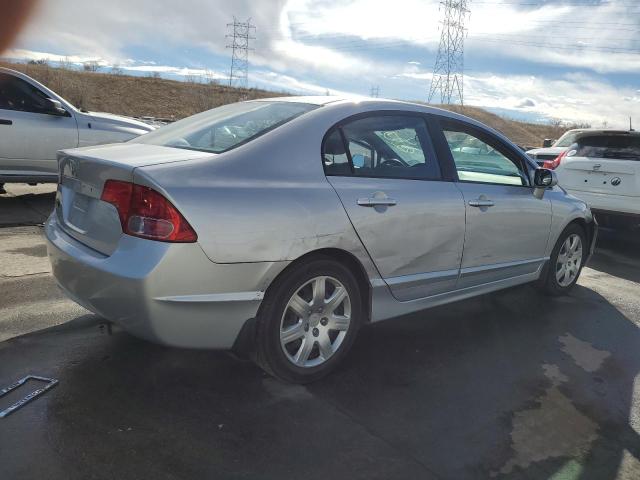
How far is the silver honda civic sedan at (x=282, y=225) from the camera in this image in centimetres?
278

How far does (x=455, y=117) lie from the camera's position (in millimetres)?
4203

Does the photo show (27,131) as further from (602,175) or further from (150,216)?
(602,175)

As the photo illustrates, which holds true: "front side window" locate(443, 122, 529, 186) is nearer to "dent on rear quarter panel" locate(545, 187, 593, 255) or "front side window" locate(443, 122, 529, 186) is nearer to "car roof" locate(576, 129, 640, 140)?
"dent on rear quarter panel" locate(545, 187, 593, 255)

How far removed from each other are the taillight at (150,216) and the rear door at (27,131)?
18.9ft

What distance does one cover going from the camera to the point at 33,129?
7.75m

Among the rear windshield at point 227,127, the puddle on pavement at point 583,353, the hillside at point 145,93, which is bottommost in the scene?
the puddle on pavement at point 583,353

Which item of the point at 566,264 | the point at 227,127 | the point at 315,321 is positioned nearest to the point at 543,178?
the point at 566,264

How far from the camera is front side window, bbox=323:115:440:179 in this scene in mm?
3404

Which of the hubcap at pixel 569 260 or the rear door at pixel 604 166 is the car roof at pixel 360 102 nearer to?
the hubcap at pixel 569 260

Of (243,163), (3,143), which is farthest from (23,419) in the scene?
(3,143)

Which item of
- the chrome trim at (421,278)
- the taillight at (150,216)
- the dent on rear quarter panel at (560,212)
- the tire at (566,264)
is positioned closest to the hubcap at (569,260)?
the tire at (566,264)

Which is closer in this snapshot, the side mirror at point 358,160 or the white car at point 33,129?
the side mirror at point 358,160

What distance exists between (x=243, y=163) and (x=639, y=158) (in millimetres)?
6463

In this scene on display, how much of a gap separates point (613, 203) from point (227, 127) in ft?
19.7
